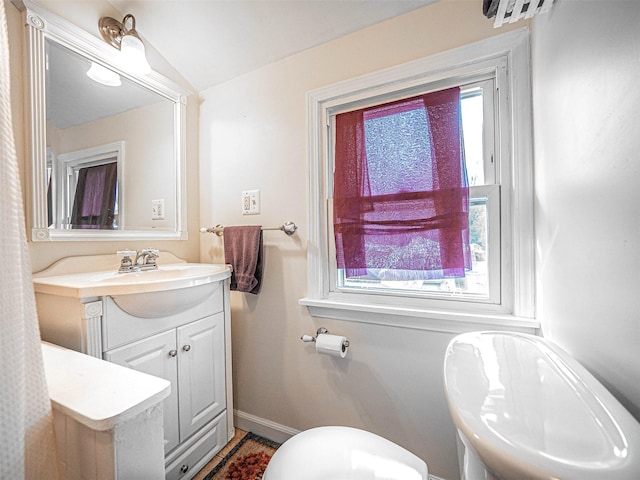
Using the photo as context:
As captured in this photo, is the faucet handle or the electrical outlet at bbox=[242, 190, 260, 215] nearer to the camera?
the faucet handle

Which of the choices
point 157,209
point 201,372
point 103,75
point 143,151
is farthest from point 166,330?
point 103,75

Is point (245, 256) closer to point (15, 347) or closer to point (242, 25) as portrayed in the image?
point (15, 347)

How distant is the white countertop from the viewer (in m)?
0.52

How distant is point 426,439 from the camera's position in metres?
1.09

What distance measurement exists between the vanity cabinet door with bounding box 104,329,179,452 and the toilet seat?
1.82 ft

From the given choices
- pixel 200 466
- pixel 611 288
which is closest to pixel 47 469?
pixel 200 466

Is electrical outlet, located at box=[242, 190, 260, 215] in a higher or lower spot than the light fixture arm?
lower

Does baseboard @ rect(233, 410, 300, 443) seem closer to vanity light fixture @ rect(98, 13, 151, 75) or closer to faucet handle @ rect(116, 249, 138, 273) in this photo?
faucet handle @ rect(116, 249, 138, 273)

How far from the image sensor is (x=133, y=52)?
48.6 inches

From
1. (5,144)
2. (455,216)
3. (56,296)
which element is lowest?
(56,296)

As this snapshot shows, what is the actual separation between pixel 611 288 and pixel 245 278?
1.27 m

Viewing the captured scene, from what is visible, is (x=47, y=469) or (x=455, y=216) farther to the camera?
(x=455, y=216)

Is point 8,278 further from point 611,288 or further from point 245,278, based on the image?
point 611,288

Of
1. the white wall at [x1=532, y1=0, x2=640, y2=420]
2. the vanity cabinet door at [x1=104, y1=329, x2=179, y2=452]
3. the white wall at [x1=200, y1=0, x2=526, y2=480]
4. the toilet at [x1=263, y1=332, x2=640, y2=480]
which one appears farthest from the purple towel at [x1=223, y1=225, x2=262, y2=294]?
the white wall at [x1=532, y1=0, x2=640, y2=420]
